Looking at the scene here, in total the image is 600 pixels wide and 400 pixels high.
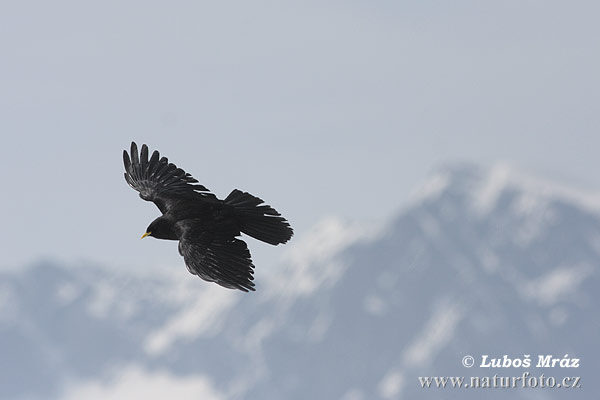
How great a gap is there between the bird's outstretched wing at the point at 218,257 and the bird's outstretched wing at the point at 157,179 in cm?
155

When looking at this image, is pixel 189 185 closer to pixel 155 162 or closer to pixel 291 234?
pixel 155 162

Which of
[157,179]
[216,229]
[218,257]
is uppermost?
[157,179]

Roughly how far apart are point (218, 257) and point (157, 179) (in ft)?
12.5

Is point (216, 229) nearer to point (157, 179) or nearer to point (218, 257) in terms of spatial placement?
point (218, 257)

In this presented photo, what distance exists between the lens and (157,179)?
78.5 feet

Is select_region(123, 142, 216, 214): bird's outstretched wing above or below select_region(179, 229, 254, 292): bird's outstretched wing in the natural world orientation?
above

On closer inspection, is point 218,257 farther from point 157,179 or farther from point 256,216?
point 157,179

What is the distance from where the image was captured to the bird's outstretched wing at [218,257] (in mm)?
20438

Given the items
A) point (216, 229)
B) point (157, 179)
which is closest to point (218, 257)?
point (216, 229)

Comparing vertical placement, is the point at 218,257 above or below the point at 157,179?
below

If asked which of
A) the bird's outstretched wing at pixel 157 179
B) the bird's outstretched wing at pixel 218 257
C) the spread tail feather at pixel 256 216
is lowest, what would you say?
the bird's outstretched wing at pixel 218 257

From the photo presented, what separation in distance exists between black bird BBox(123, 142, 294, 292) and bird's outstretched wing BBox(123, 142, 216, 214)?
0.10 ft

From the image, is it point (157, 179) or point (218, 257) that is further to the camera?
point (157, 179)

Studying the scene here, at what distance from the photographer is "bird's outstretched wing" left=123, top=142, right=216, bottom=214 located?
23.0 m
